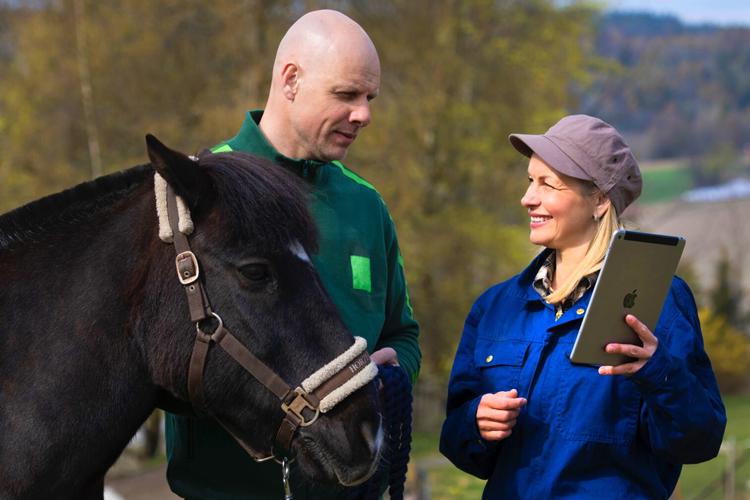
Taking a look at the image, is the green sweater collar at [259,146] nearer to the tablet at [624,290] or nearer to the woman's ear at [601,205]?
the woman's ear at [601,205]

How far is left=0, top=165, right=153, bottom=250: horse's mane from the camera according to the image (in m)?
2.37

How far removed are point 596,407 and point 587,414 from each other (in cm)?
3

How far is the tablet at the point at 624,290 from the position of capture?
2.34 meters

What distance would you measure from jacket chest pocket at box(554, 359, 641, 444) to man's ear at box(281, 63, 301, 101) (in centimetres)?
117

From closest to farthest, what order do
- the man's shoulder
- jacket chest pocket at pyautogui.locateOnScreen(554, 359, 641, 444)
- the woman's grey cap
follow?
1. jacket chest pocket at pyautogui.locateOnScreen(554, 359, 641, 444)
2. the woman's grey cap
3. the man's shoulder

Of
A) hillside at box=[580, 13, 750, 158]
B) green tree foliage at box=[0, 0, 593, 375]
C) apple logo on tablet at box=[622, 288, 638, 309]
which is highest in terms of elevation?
apple logo on tablet at box=[622, 288, 638, 309]

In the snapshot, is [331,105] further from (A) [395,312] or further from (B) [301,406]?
(B) [301,406]

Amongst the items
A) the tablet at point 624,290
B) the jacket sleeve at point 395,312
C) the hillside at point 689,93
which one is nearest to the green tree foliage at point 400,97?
the jacket sleeve at point 395,312

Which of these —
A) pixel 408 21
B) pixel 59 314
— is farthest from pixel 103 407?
pixel 408 21

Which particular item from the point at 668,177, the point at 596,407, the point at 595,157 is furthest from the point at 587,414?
the point at 668,177

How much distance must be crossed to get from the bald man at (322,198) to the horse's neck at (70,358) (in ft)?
1.27

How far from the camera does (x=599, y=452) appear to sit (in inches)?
99.1

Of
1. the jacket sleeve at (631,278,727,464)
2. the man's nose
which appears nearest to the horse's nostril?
the jacket sleeve at (631,278,727,464)

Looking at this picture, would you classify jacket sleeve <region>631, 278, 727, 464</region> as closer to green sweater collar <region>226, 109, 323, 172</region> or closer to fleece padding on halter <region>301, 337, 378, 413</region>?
fleece padding on halter <region>301, 337, 378, 413</region>
